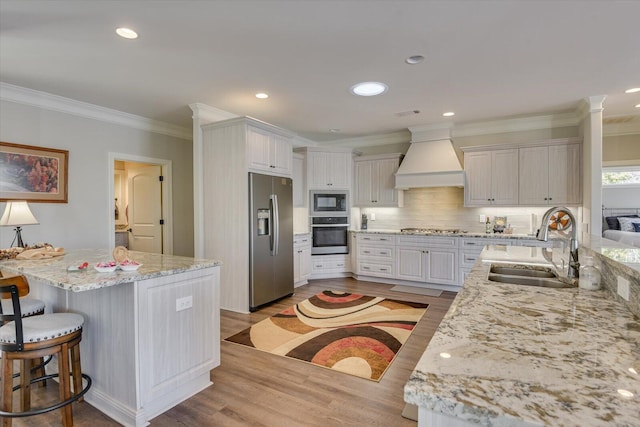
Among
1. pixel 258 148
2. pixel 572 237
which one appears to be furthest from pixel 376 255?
pixel 572 237

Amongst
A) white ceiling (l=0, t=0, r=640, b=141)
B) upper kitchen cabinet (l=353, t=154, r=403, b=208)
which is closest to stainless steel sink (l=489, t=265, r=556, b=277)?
white ceiling (l=0, t=0, r=640, b=141)

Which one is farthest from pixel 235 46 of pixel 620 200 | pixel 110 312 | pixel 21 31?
pixel 620 200

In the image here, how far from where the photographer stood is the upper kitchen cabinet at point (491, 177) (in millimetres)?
4738

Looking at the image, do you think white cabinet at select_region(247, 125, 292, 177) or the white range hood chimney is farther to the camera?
the white range hood chimney

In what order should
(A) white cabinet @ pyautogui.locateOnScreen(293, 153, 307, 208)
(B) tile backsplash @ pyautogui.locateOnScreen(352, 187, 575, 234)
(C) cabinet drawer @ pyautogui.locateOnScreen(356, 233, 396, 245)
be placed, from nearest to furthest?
(B) tile backsplash @ pyautogui.locateOnScreen(352, 187, 575, 234) → (C) cabinet drawer @ pyautogui.locateOnScreen(356, 233, 396, 245) → (A) white cabinet @ pyautogui.locateOnScreen(293, 153, 307, 208)

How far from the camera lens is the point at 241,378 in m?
2.46

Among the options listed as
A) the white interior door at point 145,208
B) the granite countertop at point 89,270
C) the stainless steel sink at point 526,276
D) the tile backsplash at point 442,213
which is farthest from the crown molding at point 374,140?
the granite countertop at point 89,270

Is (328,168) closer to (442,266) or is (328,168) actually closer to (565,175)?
(442,266)

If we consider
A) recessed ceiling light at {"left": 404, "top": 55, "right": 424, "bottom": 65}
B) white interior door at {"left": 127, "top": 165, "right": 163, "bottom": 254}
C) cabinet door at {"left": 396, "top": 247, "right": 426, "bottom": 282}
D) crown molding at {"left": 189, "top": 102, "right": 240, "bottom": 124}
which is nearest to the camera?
recessed ceiling light at {"left": 404, "top": 55, "right": 424, "bottom": 65}

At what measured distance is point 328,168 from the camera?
5.76 m

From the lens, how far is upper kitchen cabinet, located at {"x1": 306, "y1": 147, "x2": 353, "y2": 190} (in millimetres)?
5676

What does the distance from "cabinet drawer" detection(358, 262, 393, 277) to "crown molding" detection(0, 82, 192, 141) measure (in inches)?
150

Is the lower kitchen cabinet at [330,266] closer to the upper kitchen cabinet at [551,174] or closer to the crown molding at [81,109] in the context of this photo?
the upper kitchen cabinet at [551,174]

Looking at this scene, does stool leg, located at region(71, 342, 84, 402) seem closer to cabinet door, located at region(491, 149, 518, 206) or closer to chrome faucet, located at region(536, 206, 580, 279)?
chrome faucet, located at region(536, 206, 580, 279)
